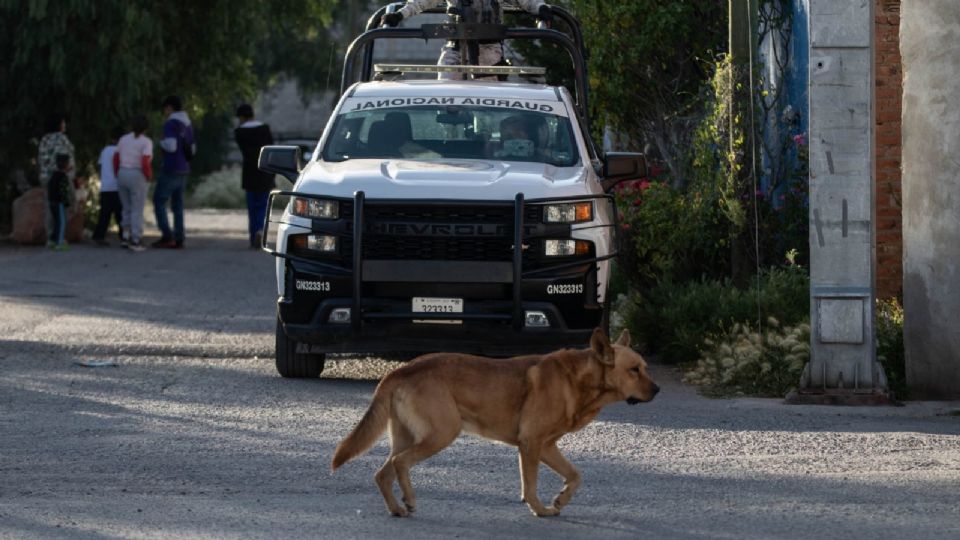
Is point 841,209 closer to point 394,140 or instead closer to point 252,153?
point 394,140

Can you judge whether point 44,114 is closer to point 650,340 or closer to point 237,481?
point 650,340

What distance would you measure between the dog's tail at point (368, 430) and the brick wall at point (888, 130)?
7.09 m

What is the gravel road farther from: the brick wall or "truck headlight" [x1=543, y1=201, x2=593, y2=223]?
the brick wall

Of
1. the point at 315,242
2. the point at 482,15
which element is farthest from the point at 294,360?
the point at 482,15

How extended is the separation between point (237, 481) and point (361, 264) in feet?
10.6

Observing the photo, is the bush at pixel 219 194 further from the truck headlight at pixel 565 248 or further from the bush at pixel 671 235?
the truck headlight at pixel 565 248

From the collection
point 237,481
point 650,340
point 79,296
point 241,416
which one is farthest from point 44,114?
point 237,481

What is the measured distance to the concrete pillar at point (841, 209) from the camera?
10938 millimetres

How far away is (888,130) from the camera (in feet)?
44.6

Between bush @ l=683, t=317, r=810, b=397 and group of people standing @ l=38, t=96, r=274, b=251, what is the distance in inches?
531

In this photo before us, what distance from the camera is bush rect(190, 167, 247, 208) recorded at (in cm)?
4666

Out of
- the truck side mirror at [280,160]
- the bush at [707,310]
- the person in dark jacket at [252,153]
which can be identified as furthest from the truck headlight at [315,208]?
the person in dark jacket at [252,153]

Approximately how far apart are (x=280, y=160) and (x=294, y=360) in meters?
1.41

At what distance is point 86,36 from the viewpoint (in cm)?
2650
